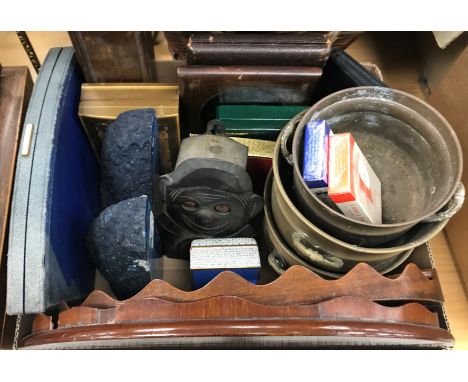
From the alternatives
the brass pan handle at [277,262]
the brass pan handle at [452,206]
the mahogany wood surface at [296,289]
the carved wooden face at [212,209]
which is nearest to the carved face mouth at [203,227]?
the carved wooden face at [212,209]

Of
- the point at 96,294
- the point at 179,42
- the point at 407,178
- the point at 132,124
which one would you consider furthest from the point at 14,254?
the point at 407,178

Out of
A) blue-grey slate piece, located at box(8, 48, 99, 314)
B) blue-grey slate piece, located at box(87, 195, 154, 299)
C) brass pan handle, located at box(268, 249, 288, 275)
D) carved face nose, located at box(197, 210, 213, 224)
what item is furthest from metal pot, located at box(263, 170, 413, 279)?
blue-grey slate piece, located at box(8, 48, 99, 314)

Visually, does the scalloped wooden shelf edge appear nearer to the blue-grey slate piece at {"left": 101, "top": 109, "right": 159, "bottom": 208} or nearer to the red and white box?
the red and white box

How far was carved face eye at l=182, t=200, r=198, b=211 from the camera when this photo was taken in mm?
865

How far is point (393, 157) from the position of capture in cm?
87

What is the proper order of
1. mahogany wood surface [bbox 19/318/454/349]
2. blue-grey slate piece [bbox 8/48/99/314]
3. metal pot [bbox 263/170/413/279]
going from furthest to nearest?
1. metal pot [bbox 263/170/413/279]
2. blue-grey slate piece [bbox 8/48/99/314]
3. mahogany wood surface [bbox 19/318/454/349]

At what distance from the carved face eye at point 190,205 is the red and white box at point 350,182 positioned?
0.89ft

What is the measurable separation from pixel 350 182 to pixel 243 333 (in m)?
0.27

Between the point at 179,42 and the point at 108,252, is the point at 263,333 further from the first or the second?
the point at 179,42

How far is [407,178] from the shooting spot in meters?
0.85

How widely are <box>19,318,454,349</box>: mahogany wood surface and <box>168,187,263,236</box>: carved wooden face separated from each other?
10.5 inches

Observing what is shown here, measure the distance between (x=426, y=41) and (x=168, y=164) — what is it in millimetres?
793

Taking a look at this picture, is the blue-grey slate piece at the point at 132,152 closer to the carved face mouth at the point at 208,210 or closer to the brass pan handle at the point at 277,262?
the carved face mouth at the point at 208,210

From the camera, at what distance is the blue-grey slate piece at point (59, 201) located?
722 mm
